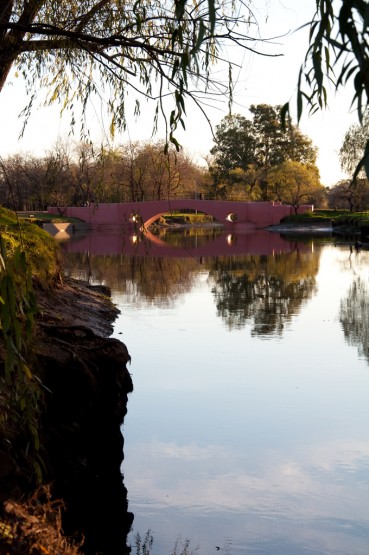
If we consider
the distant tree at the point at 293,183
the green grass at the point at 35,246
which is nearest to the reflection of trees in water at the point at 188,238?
the green grass at the point at 35,246

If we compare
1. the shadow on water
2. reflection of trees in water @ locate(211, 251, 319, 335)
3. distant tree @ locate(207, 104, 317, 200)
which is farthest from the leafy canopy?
reflection of trees in water @ locate(211, 251, 319, 335)

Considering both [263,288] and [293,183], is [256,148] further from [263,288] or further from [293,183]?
[263,288]

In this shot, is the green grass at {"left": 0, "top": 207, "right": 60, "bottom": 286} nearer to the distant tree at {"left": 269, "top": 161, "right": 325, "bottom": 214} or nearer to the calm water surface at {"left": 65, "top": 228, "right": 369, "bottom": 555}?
the calm water surface at {"left": 65, "top": 228, "right": 369, "bottom": 555}

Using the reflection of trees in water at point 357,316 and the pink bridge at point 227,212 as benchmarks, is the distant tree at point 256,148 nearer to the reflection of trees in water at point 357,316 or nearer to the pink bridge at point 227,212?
the pink bridge at point 227,212

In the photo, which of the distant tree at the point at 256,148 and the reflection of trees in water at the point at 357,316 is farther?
the distant tree at the point at 256,148

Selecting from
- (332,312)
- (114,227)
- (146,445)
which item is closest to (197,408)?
(146,445)

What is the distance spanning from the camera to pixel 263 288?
20422 millimetres

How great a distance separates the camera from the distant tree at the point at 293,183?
69.1 m

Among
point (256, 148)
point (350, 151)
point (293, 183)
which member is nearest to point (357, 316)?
point (350, 151)

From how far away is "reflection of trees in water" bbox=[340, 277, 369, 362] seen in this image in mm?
12679

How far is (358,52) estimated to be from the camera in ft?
9.20

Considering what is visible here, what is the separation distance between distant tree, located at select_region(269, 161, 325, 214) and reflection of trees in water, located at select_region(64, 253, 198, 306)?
4072 centimetres

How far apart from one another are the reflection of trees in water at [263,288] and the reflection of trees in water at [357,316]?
0.97 meters

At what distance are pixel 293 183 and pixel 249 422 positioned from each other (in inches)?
2454
